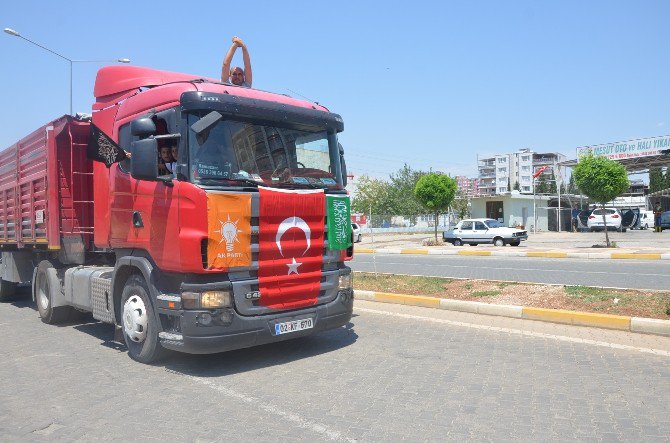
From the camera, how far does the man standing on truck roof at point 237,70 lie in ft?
24.1

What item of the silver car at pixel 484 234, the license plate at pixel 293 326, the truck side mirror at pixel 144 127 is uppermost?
the truck side mirror at pixel 144 127

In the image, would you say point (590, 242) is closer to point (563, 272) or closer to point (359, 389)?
point (563, 272)

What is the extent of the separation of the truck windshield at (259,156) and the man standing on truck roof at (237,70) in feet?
5.07

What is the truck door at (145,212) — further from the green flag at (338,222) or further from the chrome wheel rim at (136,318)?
the green flag at (338,222)

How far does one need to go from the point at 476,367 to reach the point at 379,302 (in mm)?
4815

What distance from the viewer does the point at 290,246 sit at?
6000mm

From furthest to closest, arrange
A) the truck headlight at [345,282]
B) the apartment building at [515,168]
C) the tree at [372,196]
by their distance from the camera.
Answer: the apartment building at [515,168] < the tree at [372,196] < the truck headlight at [345,282]

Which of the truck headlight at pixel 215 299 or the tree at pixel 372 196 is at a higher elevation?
the tree at pixel 372 196

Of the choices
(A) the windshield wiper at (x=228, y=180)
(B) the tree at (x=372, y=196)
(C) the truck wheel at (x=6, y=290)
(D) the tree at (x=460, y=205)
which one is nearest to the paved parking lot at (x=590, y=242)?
(C) the truck wheel at (x=6, y=290)

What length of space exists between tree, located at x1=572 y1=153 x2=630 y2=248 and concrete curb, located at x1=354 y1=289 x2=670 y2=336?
1586cm

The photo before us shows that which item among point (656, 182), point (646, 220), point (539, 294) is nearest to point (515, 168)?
point (656, 182)

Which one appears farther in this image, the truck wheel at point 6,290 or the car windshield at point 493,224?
the car windshield at point 493,224

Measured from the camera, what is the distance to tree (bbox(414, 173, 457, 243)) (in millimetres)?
29734

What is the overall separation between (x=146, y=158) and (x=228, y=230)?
114 centimetres
